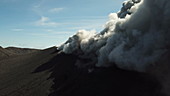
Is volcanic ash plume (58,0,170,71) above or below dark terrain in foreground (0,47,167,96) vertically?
above

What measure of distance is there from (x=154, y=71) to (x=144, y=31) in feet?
39.8

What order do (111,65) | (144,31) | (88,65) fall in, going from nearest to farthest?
(144,31)
(111,65)
(88,65)

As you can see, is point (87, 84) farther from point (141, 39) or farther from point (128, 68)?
point (141, 39)

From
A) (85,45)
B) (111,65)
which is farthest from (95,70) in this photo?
(85,45)

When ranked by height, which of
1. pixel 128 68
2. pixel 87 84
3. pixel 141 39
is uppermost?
pixel 141 39

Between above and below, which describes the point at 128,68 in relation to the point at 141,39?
below

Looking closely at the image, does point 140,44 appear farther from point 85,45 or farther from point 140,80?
point 85,45

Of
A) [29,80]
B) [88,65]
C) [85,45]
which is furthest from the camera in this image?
[85,45]

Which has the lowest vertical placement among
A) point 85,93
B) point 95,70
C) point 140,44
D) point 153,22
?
point 85,93

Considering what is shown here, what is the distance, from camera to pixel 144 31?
53375 millimetres

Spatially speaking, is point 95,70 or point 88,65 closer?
point 95,70

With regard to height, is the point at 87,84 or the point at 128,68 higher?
the point at 128,68

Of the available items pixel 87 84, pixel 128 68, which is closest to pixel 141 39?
pixel 128 68

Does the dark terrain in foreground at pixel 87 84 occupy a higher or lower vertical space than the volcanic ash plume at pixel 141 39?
lower
